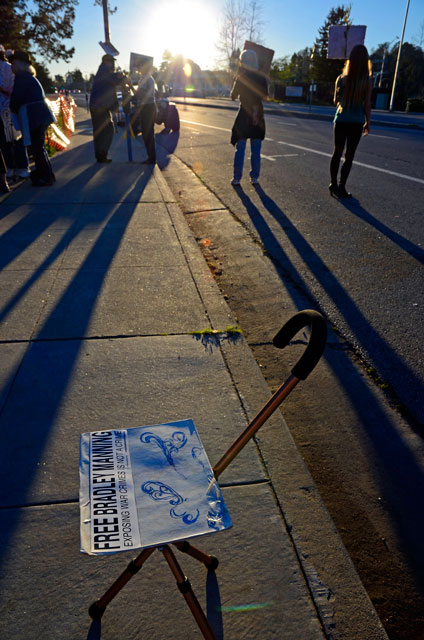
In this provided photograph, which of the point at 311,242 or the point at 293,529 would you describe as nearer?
the point at 293,529

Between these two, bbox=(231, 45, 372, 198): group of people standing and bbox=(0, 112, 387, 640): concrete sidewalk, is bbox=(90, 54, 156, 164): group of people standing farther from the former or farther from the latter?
bbox=(0, 112, 387, 640): concrete sidewalk

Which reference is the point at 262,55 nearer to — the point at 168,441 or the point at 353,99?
the point at 353,99

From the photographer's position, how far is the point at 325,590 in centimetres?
168

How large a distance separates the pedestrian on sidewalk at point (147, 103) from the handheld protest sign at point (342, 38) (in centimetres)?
1576

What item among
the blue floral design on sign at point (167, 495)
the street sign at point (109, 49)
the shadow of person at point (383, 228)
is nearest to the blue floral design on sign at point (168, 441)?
the blue floral design on sign at point (167, 495)

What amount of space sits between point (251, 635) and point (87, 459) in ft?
2.49

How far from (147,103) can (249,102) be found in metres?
3.47

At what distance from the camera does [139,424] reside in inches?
95.8

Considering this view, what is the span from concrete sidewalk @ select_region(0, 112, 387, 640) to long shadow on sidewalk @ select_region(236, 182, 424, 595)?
1.20ft

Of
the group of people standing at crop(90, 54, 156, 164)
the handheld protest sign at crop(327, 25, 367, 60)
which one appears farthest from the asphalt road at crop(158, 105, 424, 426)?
the handheld protest sign at crop(327, 25, 367, 60)

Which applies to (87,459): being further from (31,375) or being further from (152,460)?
(31,375)

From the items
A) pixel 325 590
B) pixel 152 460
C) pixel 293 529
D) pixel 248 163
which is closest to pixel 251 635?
pixel 325 590

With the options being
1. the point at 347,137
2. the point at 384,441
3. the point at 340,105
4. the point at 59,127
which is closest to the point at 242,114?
the point at 340,105

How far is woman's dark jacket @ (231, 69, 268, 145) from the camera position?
708cm
